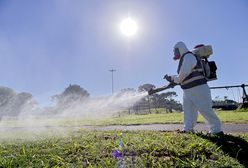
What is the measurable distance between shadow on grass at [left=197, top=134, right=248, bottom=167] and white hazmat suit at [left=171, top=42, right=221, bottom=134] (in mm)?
933

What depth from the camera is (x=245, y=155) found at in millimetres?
5832

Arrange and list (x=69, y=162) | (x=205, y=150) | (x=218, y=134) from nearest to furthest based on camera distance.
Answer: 1. (x=69, y=162)
2. (x=205, y=150)
3. (x=218, y=134)

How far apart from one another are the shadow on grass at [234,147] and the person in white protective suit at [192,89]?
3.23ft

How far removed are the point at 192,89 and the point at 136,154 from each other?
3.37 meters

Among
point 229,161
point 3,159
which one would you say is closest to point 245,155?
point 229,161

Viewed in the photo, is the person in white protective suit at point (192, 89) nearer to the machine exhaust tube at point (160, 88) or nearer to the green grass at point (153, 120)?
the machine exhaust tube at point (160, 88)

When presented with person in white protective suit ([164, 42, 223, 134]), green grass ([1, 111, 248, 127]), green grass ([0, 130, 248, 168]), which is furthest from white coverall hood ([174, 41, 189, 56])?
green grass ([1, 111, 248, 127])

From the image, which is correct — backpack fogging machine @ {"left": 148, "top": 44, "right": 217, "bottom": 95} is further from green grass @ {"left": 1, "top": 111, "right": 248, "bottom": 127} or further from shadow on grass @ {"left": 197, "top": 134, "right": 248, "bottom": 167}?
green grass @ {"left": 1, "top": 111, "right": 248, "bottom": 127}

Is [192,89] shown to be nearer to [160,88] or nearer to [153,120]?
[160,88]

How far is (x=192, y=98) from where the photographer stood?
27.8 feet

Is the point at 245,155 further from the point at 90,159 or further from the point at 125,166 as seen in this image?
the point at 90,159

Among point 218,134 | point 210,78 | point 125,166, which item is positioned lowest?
point 125,166

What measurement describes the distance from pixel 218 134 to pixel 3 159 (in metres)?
4.70

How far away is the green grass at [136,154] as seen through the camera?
206 inches
